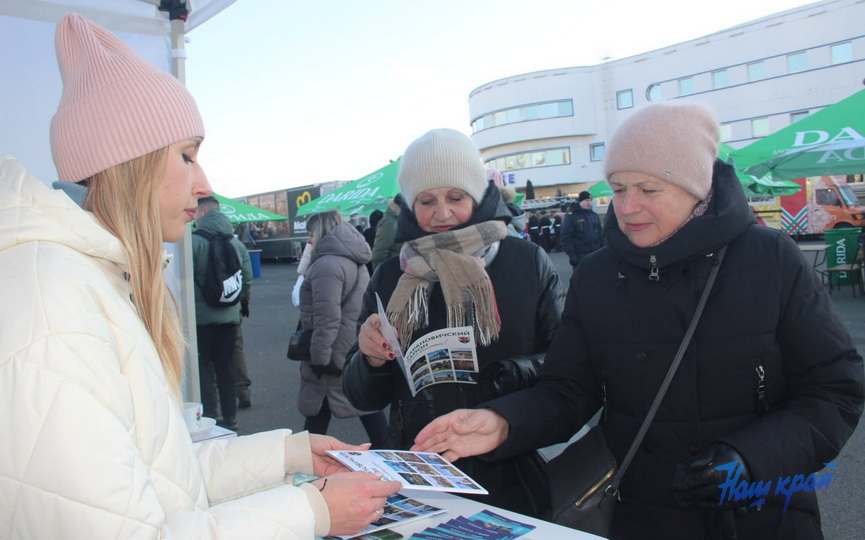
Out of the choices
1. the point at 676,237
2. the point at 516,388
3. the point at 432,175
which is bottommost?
the point at 516,388

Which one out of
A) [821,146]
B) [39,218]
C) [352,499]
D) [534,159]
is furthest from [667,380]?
[534,159]

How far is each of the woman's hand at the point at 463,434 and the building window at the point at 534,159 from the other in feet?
155

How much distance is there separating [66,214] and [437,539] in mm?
1060

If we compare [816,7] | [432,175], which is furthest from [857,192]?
[432,175]

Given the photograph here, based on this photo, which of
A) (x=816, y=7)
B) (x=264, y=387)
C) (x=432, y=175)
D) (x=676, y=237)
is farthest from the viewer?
(x=816, y=7)

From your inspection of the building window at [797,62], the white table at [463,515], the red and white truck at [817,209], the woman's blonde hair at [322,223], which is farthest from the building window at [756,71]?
the white table at [463,515]

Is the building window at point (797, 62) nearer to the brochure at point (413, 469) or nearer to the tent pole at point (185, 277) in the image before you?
the tent pole at point (185, 277)

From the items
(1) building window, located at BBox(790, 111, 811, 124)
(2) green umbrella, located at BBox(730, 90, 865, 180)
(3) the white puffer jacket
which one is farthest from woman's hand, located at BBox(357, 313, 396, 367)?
(1) building window, located at BBox(790, 111, 811, 124)

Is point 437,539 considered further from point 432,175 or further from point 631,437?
point 432,175

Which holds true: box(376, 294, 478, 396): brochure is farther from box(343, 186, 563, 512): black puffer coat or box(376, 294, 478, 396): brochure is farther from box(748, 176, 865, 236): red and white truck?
box(748, 176, 865, 236): red and white truck

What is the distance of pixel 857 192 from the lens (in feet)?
71.7

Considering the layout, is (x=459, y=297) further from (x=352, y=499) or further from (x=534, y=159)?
(x=534, y=159)

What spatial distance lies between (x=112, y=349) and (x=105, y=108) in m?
0.63

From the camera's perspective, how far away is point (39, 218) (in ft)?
3.50
